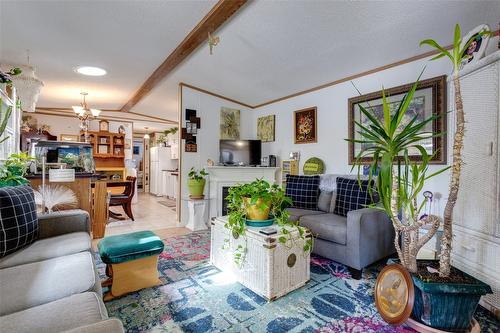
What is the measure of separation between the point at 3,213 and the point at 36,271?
57 centimetres

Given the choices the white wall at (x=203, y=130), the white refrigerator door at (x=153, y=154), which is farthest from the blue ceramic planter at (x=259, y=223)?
the white refrigerator door at (x=153, y=154)

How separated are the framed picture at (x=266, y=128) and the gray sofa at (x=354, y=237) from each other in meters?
2.26

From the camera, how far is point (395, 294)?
147 centimetres

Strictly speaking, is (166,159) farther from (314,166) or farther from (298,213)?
A: (298,213)

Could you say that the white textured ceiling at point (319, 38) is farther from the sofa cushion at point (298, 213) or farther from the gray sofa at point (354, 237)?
the sofa cushion at point (298, 213)

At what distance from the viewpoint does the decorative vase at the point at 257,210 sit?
2045mm

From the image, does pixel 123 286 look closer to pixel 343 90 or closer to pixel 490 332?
pixel 490 332

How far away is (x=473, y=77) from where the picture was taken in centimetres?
182

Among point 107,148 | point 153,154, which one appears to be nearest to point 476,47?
point 107,148

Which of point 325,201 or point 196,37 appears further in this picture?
point 325,201

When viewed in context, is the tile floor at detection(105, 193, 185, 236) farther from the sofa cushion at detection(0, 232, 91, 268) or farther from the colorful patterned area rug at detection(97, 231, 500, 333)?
the sofa cushion at detection(0, 232, 91, 268)

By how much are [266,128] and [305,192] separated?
193 cm

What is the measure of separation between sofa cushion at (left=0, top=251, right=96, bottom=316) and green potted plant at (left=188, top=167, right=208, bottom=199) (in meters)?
2.57

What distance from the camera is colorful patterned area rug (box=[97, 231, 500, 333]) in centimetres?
152
